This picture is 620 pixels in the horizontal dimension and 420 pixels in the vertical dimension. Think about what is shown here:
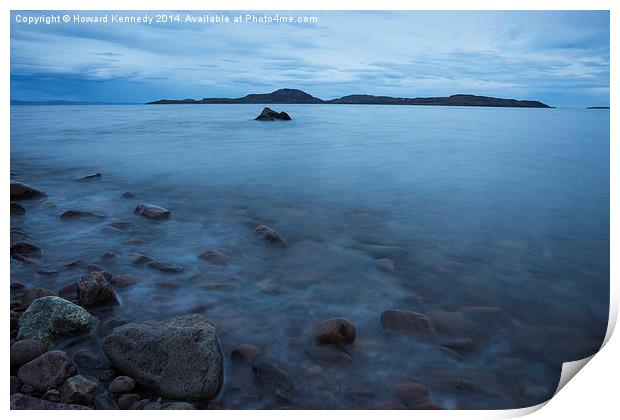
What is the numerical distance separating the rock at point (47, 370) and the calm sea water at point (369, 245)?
270 mm

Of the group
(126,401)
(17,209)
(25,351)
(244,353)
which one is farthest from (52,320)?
(17,209)

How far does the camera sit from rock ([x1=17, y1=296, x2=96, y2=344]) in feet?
10.1

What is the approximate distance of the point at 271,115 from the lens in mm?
15281

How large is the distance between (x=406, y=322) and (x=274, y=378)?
3.32 feet

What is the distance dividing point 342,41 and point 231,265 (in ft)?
7.87

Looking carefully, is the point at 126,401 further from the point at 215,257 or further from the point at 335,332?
the point at 215,257

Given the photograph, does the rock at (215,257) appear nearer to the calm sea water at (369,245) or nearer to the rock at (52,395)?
the calm sea water at (369,245)

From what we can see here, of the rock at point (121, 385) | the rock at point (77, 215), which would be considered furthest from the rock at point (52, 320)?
the rock at point (77, 215)

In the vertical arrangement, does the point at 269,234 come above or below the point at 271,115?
below

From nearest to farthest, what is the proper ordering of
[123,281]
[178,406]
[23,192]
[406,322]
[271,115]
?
[178,406]
[406,322]
[123,281]
[23,192]
[271,115]

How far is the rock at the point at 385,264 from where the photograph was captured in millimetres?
4152

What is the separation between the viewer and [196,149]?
9.33m

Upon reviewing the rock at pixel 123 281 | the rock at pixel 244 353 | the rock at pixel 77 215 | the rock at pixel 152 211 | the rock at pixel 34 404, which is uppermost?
the rock at pixel 152 211
